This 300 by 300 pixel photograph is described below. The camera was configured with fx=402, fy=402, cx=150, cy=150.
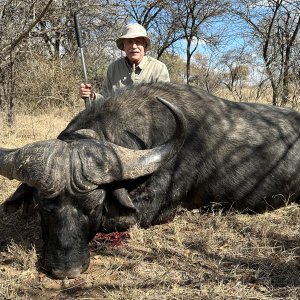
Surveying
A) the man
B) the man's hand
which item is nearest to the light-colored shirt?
the man

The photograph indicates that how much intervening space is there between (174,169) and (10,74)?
6.39 metres

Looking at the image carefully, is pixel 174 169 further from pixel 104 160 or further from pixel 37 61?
pixel 37 61

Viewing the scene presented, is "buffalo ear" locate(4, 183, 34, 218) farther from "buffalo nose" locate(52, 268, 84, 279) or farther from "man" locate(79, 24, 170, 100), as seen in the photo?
"man" locate(79, 24, 170, 100)

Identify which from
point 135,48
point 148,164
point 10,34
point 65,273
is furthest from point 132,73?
point 10,34

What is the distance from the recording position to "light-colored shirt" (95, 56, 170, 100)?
5.47 metres

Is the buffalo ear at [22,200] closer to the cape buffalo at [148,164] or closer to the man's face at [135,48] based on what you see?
the cape buffalo at [148,164]

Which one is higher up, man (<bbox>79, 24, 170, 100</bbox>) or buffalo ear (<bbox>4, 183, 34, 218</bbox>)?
man (<bbox>79, 24, 170, 100</bbox>)

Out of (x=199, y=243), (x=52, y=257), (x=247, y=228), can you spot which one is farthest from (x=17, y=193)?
(x=247, y=228)

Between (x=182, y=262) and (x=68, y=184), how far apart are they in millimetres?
996

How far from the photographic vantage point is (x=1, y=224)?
3.69 metres

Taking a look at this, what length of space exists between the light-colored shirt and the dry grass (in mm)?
2339

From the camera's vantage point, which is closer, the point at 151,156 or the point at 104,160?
the point at 104,160

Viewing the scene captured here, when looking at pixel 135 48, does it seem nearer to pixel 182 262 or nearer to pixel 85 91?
pixel 85 91

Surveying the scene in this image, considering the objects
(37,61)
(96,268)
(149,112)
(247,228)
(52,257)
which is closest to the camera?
(52,257)
